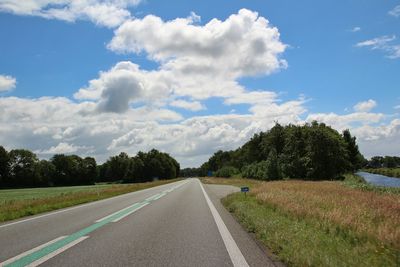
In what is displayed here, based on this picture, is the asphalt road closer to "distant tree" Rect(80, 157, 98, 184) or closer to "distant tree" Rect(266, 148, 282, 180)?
"distant tree" Rect(266, 148, 282, 180)

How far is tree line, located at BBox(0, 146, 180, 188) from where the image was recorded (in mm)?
115100

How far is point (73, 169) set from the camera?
139875mm

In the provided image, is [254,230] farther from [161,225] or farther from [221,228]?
[161,225]

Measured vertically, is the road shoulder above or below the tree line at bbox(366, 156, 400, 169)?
below

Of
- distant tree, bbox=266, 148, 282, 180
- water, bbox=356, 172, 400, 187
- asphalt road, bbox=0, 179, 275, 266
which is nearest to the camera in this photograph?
asphalt road, bbox=0, 179, 275, 266

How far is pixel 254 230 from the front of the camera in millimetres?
11055

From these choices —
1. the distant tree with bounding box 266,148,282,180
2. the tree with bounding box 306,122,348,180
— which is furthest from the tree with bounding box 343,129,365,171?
the distant tree with bounding box 266,148,282,180

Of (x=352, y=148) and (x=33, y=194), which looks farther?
(x=352, y=148)

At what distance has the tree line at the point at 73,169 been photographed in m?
115

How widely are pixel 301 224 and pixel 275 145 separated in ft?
304

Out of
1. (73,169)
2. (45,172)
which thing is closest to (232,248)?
(45,172)

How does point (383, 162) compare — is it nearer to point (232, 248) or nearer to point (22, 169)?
point (22, 169)

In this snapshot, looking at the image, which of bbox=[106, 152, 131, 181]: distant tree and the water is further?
bbox=[106, 152, 131, 181]: distant tree

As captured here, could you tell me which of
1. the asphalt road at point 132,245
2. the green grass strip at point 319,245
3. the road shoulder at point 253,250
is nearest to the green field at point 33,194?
the asphalt road at point 132,245
